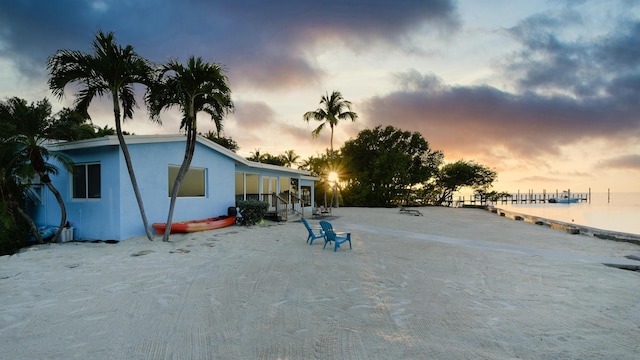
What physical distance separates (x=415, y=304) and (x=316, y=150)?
116 ft

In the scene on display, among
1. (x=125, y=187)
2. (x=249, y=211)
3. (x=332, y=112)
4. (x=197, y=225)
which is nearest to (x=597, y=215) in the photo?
(x=332, y=112)

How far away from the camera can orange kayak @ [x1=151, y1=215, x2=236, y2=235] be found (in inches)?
431

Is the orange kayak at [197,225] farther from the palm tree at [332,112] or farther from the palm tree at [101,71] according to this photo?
the palm tree at [332,112]

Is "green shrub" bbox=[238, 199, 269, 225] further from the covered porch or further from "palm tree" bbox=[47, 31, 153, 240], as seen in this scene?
"palm tree" bbox=[47, 31, 153, 240]

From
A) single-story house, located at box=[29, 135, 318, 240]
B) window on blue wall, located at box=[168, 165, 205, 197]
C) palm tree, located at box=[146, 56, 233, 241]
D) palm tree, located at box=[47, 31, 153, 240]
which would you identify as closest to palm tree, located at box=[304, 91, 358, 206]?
single-story house, located at box=[29, 135, 318, 240]

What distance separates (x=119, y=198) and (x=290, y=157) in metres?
35.7

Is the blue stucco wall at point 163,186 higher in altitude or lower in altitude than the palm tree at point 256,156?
lower

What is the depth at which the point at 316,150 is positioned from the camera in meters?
39.6

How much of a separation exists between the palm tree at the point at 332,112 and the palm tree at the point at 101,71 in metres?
17.1

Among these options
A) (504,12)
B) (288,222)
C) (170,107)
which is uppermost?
(504,12)

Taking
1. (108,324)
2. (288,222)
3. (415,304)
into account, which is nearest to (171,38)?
(288,222)

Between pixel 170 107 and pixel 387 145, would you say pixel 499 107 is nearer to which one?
pixel 387 145

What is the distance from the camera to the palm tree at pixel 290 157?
45.3 metres

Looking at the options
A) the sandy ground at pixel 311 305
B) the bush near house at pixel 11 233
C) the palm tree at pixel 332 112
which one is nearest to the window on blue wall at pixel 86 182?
the bush near house at pixel 11 233
